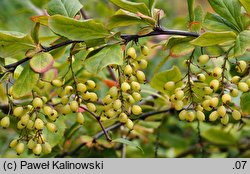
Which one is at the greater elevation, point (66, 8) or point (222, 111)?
point (66, 8)

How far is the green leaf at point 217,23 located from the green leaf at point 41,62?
371 mm

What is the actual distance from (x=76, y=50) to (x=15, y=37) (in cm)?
14

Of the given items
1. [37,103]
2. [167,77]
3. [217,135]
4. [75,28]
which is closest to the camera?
[75,28]

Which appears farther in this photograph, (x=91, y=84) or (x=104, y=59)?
(x=91, y=84)

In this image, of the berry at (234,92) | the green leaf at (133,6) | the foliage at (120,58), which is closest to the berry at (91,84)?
the foliage at (120,58)

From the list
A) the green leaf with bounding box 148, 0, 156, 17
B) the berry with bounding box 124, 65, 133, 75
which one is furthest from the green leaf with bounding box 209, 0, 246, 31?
the berry with bounding box 124, 65, 133, 75

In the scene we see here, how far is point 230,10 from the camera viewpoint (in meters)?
1.11

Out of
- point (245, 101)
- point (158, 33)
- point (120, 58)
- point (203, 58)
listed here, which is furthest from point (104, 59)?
point (245, 101)

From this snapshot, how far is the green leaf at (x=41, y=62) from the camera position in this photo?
41.1 inches

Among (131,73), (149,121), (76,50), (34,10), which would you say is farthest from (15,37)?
(34,10)

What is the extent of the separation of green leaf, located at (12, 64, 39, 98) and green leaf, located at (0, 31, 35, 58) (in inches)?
1.8

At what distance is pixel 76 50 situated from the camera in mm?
1091

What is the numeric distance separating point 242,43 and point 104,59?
0.97 ft

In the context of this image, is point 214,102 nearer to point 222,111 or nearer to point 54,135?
point 222,111
